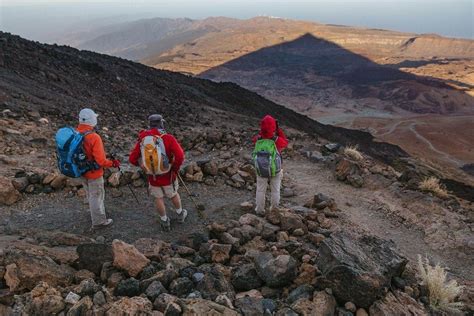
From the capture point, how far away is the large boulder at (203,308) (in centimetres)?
295

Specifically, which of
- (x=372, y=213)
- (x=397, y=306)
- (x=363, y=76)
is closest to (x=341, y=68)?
(x=363, y=76)

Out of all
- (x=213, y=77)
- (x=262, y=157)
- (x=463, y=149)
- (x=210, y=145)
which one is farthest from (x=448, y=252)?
(x=213, y=77)

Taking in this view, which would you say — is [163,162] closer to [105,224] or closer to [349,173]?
[105,224]

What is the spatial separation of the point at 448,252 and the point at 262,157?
10.3ft

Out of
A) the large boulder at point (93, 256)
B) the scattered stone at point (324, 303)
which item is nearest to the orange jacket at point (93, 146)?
the large boulder at point (93, 256)

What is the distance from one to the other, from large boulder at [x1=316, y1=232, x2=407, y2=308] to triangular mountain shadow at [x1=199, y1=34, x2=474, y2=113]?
152ft

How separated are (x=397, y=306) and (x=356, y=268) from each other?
465mm

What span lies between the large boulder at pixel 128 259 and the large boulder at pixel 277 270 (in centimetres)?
104

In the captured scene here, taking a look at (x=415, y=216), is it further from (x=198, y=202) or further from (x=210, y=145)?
(x=210, y=145)

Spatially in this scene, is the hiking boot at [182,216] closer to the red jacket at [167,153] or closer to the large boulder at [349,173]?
the red jacket at [167,153]

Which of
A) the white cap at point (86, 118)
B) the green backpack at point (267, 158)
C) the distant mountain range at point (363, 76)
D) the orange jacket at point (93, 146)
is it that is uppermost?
the white cap at point (86, 118)

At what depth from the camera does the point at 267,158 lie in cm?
563

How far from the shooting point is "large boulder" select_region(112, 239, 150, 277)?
3701 mm

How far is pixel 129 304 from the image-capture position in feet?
9.77
